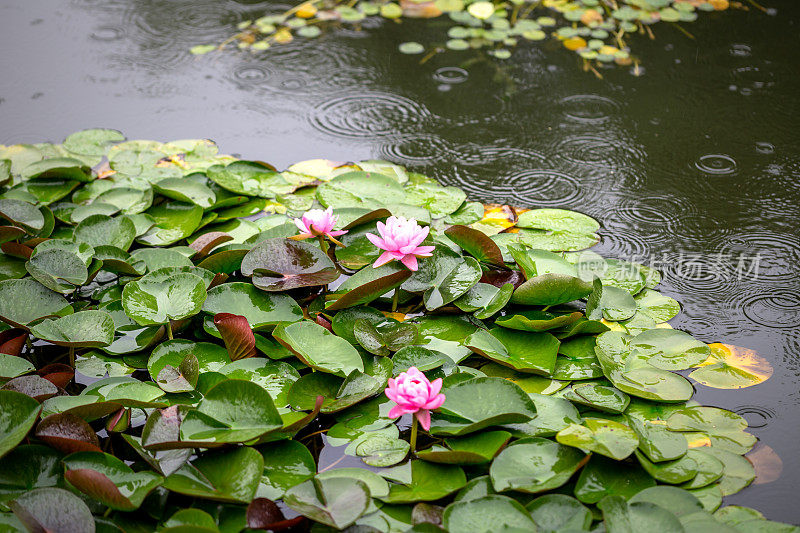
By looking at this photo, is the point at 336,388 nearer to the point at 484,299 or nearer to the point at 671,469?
the point at 484,299

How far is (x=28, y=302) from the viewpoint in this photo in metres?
1.57

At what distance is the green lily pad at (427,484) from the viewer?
3.90 ft

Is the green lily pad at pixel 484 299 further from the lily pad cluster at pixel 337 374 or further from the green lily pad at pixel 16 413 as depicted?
the green lily pad at pixel 16 413

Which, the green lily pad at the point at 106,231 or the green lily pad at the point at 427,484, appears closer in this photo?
the green lily pad at the point at 427,484

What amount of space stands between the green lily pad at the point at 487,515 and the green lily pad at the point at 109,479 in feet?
1.67

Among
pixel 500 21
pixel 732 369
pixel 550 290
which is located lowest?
pixel 732 369

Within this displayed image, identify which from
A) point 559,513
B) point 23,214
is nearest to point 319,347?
point 559,513

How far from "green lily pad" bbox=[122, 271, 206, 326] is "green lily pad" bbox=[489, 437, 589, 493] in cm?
75

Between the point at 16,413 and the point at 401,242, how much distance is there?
0.84 m

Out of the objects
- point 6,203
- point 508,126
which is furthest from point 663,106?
point 6,203

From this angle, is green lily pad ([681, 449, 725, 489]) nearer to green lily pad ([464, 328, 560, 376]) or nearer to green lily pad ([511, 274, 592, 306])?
green lily pad ([464, 328, 560, 376])

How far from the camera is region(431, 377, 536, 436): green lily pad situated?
4.16 ft

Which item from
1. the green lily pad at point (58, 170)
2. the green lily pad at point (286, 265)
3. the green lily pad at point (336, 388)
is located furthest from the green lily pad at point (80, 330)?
the green lily pad at point (58, 170)

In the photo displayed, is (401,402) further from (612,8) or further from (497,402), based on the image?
(612,8)
